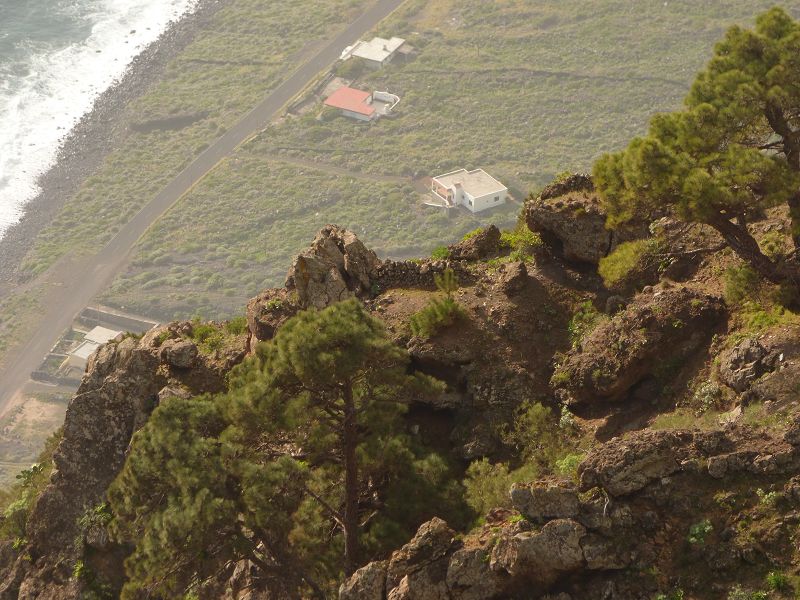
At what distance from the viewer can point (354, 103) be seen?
126125 mm

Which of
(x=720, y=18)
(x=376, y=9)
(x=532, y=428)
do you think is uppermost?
(x=532, y=428)

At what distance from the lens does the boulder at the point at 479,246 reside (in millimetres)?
43588

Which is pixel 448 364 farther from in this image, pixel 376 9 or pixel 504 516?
pixel 376 9

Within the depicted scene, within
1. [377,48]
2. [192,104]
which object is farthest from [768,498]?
[377,48]

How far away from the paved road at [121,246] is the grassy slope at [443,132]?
93.5 inches

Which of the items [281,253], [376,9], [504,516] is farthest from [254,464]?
[376,9]

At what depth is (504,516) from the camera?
2920 centimetres

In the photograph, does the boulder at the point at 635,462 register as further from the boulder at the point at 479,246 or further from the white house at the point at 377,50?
the white house at the point at 377,50

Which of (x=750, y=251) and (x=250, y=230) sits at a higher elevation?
(x=750, y=251)

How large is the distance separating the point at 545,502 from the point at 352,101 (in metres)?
104

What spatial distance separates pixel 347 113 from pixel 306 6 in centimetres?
3240

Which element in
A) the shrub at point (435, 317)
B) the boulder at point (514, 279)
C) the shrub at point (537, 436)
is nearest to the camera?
the shrub at point (537, 436)

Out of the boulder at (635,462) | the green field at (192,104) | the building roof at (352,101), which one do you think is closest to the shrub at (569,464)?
the boulder at (635,462)

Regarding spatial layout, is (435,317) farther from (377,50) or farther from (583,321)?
(377,50)
